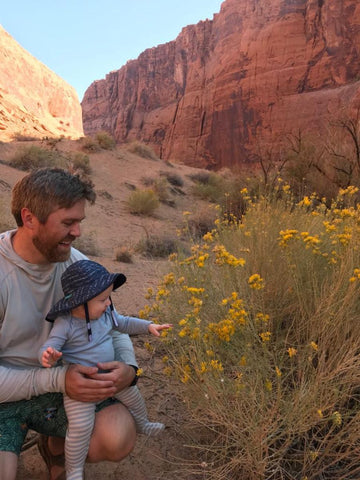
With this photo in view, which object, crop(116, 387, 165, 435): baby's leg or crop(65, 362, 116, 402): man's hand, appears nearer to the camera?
crop(65, 362, 116, 402): man's hand

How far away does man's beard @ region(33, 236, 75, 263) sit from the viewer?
6.33 feet

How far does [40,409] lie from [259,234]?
222 centimetres

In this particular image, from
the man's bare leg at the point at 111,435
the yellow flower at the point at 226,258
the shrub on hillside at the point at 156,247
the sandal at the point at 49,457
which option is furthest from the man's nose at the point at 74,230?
the shrub on hillside at the point at 156,247

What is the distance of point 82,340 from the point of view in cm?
195

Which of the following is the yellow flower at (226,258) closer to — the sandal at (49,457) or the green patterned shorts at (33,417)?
the green patterned shorts at (33,417)

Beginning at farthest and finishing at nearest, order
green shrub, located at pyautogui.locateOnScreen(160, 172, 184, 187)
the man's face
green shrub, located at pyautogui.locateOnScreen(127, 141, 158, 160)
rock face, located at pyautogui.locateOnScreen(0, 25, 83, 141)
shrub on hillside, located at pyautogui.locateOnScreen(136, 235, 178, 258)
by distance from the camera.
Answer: green shrub, located at pyautogui.locateOnScreen(127, 141, 158, 160), rock face, located at pyautogui.locateOnScreen(0, 25, 83, 141), green shrub, located at pyautogui.locateOnScreen(160, 172, 184, 187), shrub on hillside, located at pyautogui.locateOnScreen(136, 235, 178, 258), the man's face

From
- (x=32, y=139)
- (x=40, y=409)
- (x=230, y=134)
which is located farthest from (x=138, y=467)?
(x=230, y=134)

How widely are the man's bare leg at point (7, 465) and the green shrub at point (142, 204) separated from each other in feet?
37.0

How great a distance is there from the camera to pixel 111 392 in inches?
72.5

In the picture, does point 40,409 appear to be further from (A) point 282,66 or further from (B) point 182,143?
(B) point 182,143

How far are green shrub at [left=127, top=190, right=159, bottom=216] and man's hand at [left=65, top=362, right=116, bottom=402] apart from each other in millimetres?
11198

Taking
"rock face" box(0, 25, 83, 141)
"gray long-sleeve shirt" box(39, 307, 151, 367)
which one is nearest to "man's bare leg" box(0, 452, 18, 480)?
"gray long-sleeve shirt" box(39, 307, 151, 367)

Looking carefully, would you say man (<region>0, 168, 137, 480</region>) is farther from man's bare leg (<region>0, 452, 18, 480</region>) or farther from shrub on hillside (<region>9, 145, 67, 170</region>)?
shrub on hillside (<region>9, 145, 67, 170</region>)

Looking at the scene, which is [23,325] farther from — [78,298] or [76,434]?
[76,434]
